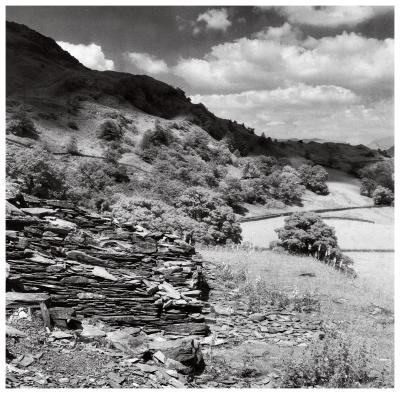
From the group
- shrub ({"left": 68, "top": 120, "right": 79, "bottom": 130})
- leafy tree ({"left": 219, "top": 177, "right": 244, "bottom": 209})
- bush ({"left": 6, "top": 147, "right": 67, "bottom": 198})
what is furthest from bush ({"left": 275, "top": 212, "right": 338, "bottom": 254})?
shrub ({"left": 68, "top": 120, "right": 79, "bottom": 130})

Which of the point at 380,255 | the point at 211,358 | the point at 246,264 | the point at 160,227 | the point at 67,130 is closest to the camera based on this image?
the point at 211,358

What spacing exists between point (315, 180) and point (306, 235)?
48.2 meters

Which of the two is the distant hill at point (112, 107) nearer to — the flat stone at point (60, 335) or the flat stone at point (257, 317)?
the flat stone at point (257, 317)

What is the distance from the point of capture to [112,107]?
84938 millimetres

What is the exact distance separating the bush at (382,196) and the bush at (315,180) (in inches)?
322

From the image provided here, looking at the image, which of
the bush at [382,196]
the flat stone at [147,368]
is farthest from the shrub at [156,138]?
the flat stone at [147,368]

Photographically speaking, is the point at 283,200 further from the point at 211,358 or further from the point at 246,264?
the point at 211,358

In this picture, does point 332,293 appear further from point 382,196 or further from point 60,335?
point 382,196

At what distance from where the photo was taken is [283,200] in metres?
64.9

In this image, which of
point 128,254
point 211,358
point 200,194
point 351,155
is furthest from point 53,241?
point 351,155

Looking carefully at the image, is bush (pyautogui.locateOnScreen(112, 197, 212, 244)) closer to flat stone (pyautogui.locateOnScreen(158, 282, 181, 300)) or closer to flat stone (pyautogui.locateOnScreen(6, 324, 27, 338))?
flat stone (pyautogui.locateOnScreen(158, 282, 181, 300))

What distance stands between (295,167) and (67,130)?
4556cm

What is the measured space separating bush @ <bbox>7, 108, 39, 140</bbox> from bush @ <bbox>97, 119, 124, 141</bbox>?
11.3 metres

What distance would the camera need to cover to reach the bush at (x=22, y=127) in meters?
58.8
